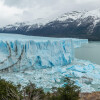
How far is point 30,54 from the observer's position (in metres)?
10.7

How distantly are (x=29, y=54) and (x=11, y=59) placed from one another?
140 cm

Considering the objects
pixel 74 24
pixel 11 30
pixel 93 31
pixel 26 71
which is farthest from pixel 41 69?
pixel 11 30

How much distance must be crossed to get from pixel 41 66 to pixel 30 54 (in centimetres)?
116

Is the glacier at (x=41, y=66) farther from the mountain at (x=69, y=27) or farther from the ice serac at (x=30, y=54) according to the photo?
the mountain at (x=69, y=27)

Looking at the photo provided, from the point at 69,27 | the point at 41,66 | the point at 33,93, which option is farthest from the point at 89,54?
the point at 69,27

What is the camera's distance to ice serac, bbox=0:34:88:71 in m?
9.72

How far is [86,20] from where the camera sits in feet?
203

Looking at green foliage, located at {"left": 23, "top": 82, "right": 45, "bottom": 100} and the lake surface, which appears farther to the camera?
the lake surface

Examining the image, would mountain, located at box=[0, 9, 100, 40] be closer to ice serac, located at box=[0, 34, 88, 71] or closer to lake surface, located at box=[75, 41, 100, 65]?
lake surface, located at box=[75, 41, 100, 65]

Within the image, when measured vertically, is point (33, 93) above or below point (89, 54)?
above

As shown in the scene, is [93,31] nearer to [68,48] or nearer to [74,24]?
[74,24]

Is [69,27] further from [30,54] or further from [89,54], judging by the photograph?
[30,54]

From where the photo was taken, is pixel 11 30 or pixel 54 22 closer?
pixel 54 22

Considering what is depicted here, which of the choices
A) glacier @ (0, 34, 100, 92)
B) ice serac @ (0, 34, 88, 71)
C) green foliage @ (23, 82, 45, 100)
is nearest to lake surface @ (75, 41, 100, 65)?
ice serac @ (0, 34, 88, 71)
